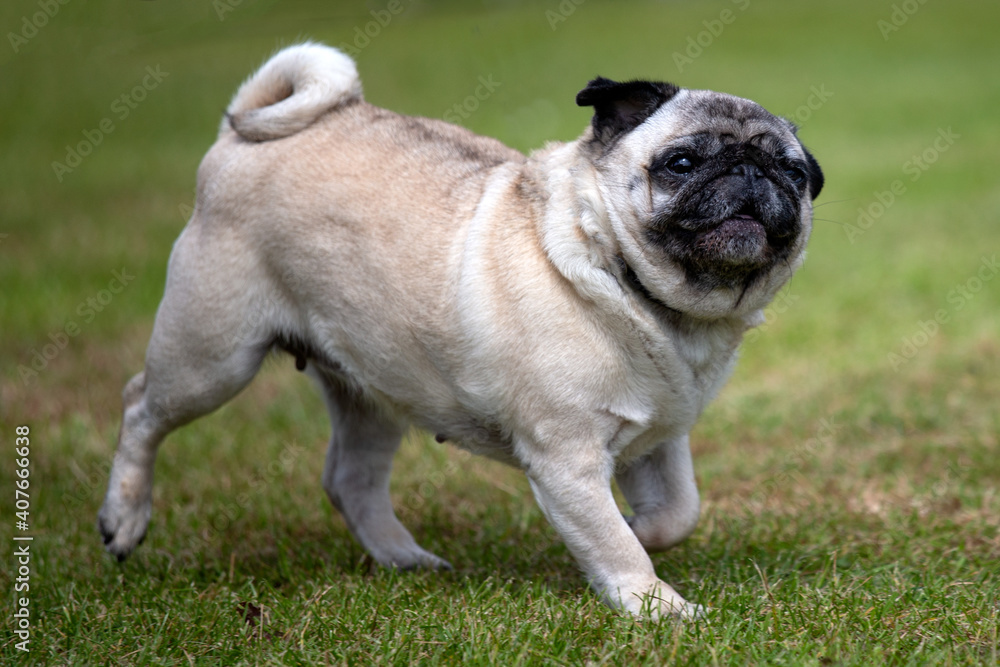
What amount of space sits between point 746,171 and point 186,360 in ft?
7.61

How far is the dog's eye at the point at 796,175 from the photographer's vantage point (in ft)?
11.6

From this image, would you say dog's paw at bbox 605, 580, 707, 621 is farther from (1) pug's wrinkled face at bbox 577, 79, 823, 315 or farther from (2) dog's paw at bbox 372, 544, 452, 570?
(2) dog's paw at bbox 372, 544, 452, 570

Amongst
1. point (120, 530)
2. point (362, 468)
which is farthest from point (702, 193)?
point (120, 530)

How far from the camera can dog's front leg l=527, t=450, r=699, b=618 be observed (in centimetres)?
346

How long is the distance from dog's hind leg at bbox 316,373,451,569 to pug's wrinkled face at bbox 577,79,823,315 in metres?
1.58

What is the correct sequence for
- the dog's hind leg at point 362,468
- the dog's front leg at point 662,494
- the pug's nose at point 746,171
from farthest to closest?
the dog's hind leg at point 362,468
the dog's front leg at point 662,494
the pug's nose at point 746,171

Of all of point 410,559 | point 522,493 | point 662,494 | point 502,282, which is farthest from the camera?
point 522,493

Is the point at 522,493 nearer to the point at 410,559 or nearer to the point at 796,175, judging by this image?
the point at 410,559

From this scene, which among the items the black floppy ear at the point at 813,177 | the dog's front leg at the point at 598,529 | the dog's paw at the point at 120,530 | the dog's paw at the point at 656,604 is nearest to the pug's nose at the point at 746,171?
the black floppy ear at the point at 813,177

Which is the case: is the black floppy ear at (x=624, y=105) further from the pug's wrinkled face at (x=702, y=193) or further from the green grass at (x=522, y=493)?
the green grass at (x=522, y=493)

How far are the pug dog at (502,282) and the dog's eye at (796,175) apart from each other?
12mm

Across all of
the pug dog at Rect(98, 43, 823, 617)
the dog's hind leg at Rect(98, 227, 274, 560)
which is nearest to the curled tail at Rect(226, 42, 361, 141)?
the pug dog at Rect(98, 43, 823, 617)

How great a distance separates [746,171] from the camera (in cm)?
338

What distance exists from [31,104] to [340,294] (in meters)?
15.3
